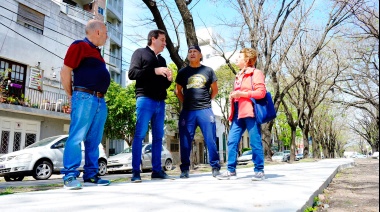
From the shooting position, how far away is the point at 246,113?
407 centimetres

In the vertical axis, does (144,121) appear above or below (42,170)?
above

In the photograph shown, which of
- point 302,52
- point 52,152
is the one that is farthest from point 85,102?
point 302,52

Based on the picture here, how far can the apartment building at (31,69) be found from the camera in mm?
15828

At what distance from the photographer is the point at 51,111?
1742 centimetres

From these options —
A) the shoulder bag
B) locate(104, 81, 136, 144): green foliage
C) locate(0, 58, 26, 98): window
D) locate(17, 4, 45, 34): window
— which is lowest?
the shoulder bag

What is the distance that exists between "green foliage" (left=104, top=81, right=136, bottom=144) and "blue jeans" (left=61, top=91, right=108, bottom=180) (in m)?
A: 17.2

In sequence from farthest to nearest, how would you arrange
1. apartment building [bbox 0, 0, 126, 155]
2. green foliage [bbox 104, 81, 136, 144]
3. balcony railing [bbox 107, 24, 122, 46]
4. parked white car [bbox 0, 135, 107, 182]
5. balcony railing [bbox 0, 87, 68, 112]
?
1. balcony railing [bbox 107, 24, 122, 46]
2. green foliage [bbox 104, 81, 136, 144]
3. apartment building [bbox 0, 0, 126, 155]
4. balcony railing [bbox 0, 87, 68, 112]
5. parked white car [bbox 0, 135, 107, 182]

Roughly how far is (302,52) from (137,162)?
1647cm

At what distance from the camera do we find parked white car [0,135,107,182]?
9.55 meters

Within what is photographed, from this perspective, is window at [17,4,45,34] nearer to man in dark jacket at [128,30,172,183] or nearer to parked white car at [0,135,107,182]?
parked white car at [0,135,107,182]

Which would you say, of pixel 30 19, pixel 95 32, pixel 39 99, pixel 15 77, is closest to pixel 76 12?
pixel 30 19

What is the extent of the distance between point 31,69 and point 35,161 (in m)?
9.39

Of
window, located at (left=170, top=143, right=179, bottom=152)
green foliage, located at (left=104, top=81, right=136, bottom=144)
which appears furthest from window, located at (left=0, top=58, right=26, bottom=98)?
window, located at (left=170, top=143, right=179, bottom=152)

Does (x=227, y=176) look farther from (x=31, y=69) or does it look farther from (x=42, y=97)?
(x=31, y=69)
